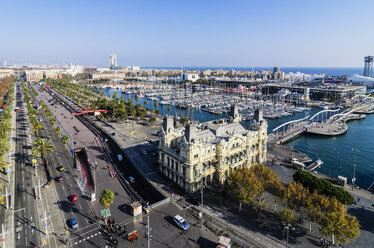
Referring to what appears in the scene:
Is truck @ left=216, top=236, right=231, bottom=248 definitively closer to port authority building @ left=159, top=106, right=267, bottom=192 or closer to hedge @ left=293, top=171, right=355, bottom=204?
port authority building @ left=159, top=106, right=267, bottom=192

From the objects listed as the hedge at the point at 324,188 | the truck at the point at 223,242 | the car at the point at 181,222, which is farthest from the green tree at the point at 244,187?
the hedge at the point at 324,188

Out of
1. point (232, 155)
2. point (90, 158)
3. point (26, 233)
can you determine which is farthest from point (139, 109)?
point (26, 233)

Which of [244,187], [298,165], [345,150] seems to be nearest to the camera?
[244,187]

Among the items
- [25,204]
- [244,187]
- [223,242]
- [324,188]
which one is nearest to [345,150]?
[324,188]

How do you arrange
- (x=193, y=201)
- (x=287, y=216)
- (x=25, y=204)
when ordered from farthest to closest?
(x=193, y=201) < (x=25, y=204) < (x=287, y=216)

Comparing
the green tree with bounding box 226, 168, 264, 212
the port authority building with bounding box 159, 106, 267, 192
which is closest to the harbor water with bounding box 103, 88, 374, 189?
the port authority building with bounding box 159, 106, 267, 192

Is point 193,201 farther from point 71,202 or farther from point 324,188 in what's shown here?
point 324,188
